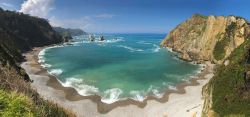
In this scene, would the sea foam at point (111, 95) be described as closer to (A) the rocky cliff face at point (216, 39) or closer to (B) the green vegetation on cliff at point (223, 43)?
(A) the rocky cliff face at point (216, 39)

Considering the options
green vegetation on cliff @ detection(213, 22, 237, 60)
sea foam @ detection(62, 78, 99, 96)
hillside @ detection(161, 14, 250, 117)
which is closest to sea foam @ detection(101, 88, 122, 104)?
sea foam @ detection(62, 78, 99, 96)

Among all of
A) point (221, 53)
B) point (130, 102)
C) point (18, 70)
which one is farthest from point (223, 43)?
point (18, 70)

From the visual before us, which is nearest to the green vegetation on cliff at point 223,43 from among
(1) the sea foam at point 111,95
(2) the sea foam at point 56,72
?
(1) the sea foam at point 111,95

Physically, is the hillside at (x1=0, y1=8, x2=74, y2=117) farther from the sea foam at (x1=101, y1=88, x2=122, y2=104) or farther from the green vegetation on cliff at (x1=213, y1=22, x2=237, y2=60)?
the green vegetation on cliff at (x1=213, y1=22, x2=237, y2=60)

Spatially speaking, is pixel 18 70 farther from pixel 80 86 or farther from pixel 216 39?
pixel 216 39

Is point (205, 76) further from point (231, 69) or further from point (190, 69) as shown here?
point (231, 69)

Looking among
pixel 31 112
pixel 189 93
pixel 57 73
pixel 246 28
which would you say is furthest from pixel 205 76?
pixel 31 112
